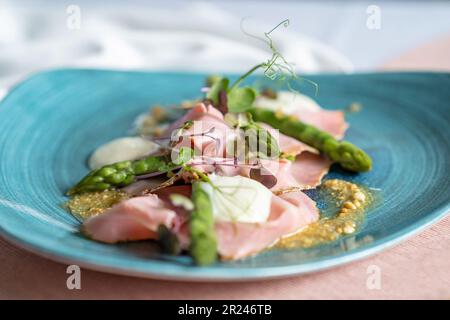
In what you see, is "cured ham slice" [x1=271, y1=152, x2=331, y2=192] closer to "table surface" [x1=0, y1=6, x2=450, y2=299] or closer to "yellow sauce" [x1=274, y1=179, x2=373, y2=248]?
"yellow sauce" [x1=274, y1=179, x2=373, y2=248]

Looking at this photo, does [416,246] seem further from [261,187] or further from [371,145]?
[371,145]

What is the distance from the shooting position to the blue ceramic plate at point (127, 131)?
2.62 metres

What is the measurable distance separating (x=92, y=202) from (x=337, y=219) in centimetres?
117

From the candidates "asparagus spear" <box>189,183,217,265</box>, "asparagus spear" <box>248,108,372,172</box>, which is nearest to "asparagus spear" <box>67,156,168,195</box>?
"asparagus spear" <box>189,183,217,265</box>

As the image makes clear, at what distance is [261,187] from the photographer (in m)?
2.98

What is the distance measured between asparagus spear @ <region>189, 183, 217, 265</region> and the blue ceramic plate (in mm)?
46

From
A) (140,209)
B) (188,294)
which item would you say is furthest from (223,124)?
(188,294)

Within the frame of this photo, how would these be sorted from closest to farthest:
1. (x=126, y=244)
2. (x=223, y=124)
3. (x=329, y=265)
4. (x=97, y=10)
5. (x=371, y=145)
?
(x=329, y=265), (x=126, y=244), (x=223, y=124), (x=371, y=145), (x=97, y=10)

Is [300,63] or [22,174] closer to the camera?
[22,174]

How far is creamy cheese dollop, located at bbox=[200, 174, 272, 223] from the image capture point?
2785 millimetres

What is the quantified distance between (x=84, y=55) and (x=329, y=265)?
352 cm

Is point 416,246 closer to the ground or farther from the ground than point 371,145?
closer to the ground

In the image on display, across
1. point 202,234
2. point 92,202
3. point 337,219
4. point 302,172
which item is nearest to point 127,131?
point 92,202

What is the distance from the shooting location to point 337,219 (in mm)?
3072
